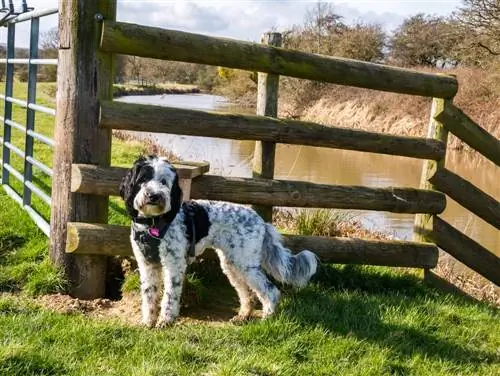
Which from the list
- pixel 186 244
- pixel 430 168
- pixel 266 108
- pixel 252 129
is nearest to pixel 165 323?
pixel 186 244

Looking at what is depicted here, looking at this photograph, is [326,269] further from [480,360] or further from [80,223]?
[80,223]

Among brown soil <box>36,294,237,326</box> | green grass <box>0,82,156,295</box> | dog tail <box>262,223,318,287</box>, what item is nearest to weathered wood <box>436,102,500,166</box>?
dog tail <box>262,223,318,287</box>

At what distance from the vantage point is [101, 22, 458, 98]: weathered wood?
5188 mm

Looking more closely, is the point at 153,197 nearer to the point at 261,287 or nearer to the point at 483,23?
the point at 261,287

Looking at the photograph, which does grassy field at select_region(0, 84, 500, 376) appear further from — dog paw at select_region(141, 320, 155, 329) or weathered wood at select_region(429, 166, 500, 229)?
weathered wood at select_region(429, 166, 500, 229)

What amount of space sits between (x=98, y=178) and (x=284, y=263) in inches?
73.1

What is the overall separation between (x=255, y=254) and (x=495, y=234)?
749 centimetres

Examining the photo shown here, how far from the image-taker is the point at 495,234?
435 inches

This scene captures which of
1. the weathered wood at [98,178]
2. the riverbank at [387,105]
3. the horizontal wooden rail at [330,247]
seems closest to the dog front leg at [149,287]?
the horizontal wooden rail at [330,247]

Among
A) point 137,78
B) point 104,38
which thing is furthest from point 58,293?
point 137,78

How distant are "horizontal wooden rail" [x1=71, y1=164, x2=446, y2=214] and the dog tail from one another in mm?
606

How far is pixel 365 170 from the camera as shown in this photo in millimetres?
18547

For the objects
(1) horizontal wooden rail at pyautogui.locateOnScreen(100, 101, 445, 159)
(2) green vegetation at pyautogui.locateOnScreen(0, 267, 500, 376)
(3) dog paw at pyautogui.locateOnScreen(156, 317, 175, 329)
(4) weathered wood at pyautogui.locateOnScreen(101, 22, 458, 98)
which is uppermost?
(4) weathered wood at pyautogui.locateOnScreen(101, 22, 458, 98)

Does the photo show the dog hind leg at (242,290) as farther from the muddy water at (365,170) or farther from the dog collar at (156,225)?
the muddy water at (365,170)
